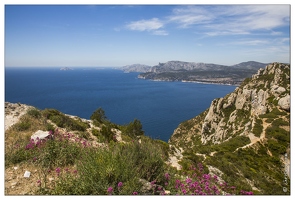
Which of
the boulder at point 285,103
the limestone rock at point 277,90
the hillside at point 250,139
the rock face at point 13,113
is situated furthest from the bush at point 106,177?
the limestone rock at point 277,90

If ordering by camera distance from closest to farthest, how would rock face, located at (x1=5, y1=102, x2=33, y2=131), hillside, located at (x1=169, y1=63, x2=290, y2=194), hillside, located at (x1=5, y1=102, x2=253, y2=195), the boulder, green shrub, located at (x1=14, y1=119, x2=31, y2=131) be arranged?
hillside, located at (x1=5, y1=102, x2=253, y2=195) < green shrub, located at (x1=14, y1=119, x2=31, y2=131) < rock face, located at (x1=5, y1=102, x2=33, y2=131) < hillside, located at (x1=169, y1=63, x2=290, y2=194) < the boulder

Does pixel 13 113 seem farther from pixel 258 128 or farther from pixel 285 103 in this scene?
pixel 285 103

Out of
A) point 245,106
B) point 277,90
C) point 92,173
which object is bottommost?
point 245,106

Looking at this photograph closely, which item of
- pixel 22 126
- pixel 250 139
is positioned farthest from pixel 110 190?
pixel 250 139

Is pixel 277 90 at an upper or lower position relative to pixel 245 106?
upper

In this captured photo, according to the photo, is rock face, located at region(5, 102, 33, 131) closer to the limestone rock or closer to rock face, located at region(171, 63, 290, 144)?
rock face, located at region(171, 63, 290, 144)

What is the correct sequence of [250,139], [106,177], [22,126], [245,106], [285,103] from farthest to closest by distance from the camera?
[245,106] → [285,103] → [250,139] → [22,126] → [106,177]

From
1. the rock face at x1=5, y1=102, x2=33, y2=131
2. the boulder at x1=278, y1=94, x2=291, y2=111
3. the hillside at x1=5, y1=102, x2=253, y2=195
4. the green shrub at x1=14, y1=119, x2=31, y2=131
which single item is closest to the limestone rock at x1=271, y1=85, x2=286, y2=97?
the boulder at x1=278, y1=94, x2=291, y2=111
